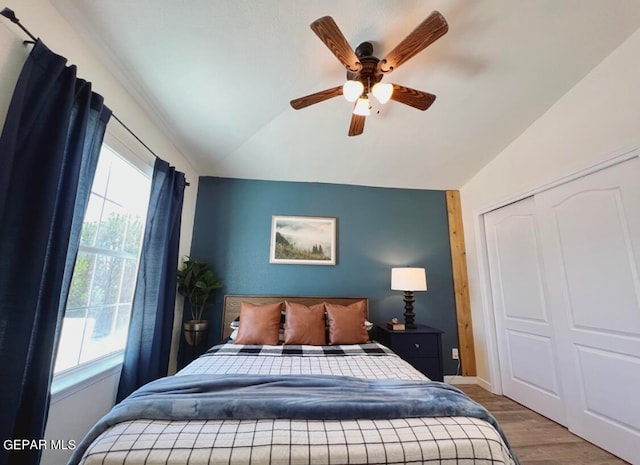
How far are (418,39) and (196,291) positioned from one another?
2836 millimetres

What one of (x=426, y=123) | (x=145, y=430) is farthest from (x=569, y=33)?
(x=145, y=430)

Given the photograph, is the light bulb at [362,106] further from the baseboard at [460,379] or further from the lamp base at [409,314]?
the baseboard at [460,379]

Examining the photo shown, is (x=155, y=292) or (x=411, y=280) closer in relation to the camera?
(x=155, y=292)

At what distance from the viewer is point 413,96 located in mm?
1852

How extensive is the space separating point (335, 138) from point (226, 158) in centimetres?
126

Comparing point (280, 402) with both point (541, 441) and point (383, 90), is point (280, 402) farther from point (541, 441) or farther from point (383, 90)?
point (541, 441)

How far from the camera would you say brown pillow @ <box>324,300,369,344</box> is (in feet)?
8.02

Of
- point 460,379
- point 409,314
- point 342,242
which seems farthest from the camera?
point 342,242

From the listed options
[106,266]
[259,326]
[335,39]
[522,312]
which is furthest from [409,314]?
[106,266]

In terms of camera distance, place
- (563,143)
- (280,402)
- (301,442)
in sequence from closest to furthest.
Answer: (301,442), (280,402), (563,143)

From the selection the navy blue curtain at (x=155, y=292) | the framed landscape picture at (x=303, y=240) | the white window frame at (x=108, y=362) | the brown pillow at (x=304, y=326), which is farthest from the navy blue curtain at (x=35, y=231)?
the framed landscape picture at (x=303, y=240)

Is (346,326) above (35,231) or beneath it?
beneath

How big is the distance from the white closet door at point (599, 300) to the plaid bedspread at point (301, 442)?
1602 millimetres

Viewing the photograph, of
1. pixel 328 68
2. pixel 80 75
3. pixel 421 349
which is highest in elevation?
pixel 328 68
